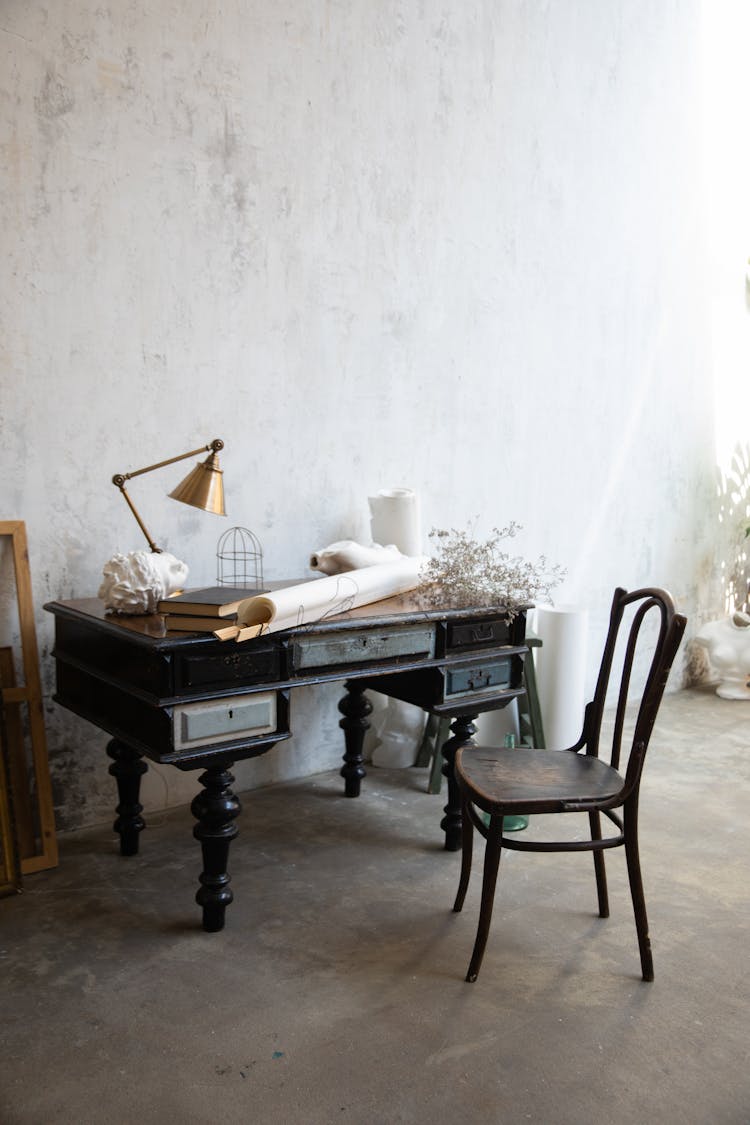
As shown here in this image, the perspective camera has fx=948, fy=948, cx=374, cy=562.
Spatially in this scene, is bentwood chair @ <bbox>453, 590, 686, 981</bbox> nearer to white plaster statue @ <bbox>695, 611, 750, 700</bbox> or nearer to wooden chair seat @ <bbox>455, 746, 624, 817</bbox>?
wooden chair seat @ <bbox>455, 746, 624, 817</bbox>

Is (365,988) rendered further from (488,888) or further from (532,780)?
(532,780)

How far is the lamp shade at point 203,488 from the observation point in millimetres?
2867

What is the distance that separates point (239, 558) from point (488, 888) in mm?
1740

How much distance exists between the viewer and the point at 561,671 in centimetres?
436

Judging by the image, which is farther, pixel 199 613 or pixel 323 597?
pixel 323 597

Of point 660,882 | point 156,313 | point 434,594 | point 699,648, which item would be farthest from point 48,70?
point 699,648

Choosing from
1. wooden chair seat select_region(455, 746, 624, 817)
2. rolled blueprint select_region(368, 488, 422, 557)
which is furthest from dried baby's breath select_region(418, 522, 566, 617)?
wooden chair seat select_region(455, 746, 624, 817)

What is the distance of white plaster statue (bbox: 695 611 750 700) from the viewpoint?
555 centimetres

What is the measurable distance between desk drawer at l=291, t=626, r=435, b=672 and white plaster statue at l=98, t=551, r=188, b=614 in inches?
17.4

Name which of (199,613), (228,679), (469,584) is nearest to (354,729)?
(469,584)

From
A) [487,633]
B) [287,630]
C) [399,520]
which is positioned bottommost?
[487,633]

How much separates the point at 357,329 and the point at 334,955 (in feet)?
8.02

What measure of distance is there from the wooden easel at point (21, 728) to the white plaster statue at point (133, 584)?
1.43 feet

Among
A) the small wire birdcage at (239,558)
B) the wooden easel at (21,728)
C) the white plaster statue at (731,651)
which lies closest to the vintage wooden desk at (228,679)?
the wooden easel at (21,728)
